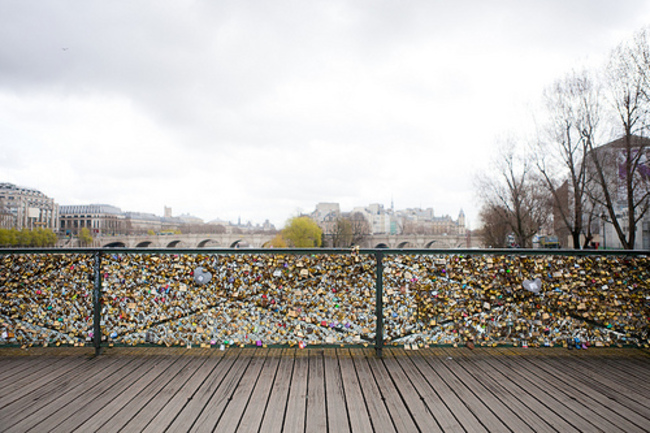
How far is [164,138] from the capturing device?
8738cm

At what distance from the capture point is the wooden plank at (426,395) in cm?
202

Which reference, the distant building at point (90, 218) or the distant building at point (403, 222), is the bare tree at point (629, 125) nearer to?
the distant building at point (403, 222)

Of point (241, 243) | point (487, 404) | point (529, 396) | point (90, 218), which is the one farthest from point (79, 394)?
point (90, 218)

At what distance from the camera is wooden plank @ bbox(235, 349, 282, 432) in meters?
2.03

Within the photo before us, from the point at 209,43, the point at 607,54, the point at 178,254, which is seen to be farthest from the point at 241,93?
the point at 178,254

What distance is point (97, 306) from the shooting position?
10.7ft

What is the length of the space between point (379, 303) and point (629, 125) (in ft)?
58.5

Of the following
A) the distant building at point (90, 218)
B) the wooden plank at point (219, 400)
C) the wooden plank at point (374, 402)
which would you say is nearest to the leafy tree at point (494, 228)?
the wooden plank at point (374, 402)

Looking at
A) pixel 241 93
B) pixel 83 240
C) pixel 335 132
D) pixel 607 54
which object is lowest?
pixel 83 240

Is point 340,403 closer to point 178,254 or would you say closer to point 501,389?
point 501,389

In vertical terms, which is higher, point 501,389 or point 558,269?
point 558,269

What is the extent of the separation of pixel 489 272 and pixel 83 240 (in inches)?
3217

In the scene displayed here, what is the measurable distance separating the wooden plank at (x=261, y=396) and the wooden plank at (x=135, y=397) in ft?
2.15

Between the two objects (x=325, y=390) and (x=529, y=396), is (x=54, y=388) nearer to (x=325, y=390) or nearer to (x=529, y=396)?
(x=325, y=390)
